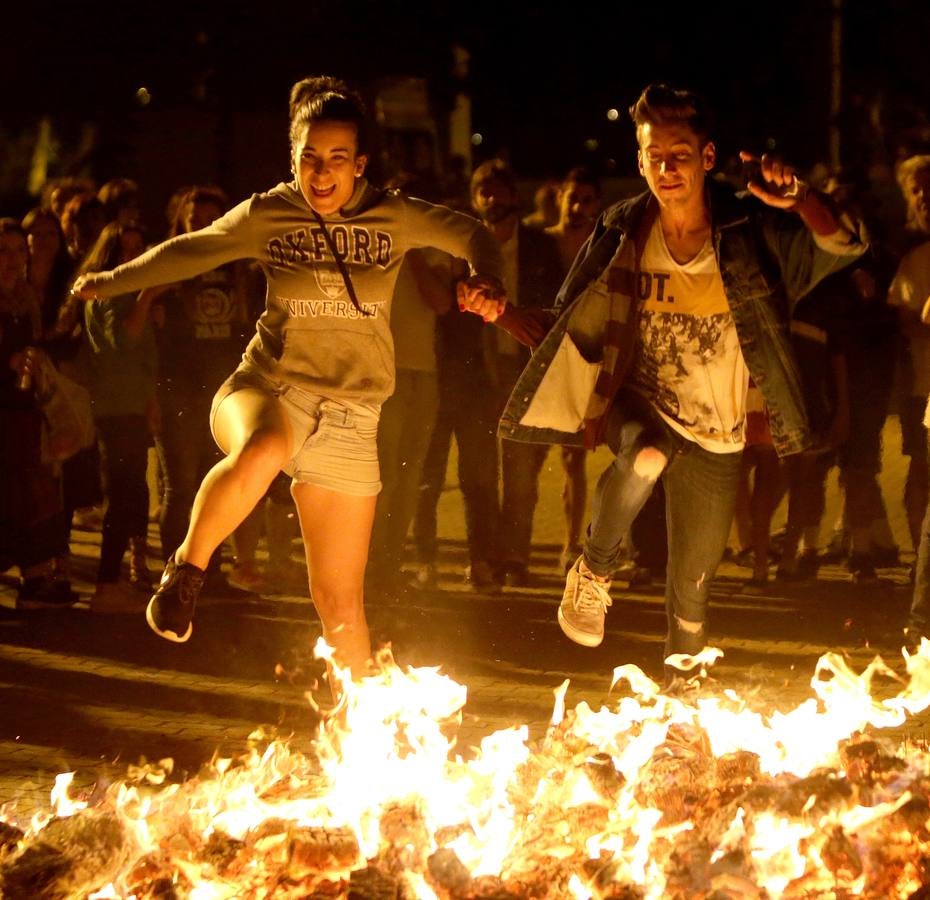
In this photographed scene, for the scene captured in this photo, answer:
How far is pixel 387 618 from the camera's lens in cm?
916

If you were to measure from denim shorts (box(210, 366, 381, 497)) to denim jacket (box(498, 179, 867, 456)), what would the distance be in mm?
709

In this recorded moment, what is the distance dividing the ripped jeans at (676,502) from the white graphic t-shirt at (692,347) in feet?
0.28

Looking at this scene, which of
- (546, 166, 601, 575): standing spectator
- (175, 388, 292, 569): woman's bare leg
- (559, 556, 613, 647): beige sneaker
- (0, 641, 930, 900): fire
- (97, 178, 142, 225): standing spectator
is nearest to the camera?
(0, 641, 930, 900): fire

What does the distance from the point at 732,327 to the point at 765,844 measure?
2.00 m

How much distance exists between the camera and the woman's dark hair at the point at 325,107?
19.5ft

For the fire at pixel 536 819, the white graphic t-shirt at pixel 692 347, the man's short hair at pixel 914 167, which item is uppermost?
the man's short hair at pixel 914 167

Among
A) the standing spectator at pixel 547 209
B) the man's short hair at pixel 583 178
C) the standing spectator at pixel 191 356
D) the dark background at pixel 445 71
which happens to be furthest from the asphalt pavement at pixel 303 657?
the dark background at pixel 445 71

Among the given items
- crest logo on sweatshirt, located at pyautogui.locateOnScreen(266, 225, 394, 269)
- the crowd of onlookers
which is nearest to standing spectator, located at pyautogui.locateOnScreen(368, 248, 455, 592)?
the crowd of onlookers

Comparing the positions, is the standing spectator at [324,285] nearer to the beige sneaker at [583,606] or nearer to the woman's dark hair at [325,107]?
the woman's dark hair at [325,107]

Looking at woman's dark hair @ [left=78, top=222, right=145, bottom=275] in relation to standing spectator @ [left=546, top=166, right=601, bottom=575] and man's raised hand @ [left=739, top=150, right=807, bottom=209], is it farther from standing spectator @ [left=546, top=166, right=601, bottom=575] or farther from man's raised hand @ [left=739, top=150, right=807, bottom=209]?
man's raised hand @ [left=739, top=150, right=807, bottom=209]

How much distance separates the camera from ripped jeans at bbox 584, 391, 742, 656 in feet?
20.2

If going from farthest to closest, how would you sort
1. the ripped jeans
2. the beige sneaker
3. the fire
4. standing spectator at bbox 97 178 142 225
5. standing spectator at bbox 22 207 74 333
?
standing spectator at bbox 97 178 142 225, standing spectator at bbox 22 207 74 333, the beige sneaker, the ripped jeans, the fire

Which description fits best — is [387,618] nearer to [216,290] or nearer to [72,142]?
[216,290]

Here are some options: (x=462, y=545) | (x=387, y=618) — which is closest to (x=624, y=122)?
(x=462, y=545)
